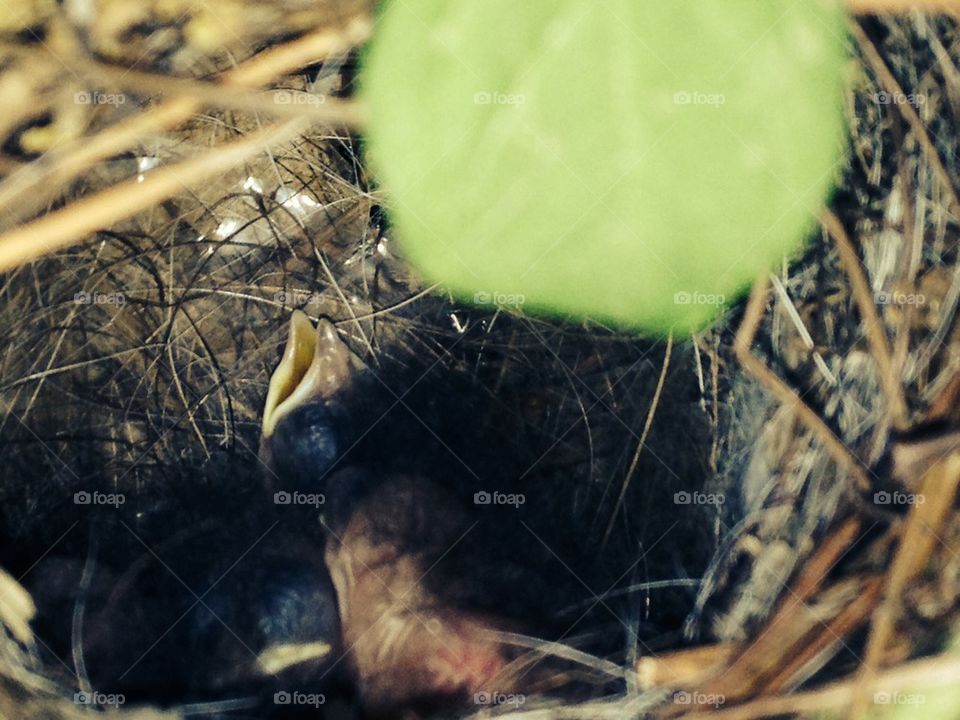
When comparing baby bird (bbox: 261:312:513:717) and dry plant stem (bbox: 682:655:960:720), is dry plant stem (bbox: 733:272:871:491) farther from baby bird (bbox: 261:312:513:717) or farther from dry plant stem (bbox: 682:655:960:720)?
baby bird (bbox: 261:312:513:717)

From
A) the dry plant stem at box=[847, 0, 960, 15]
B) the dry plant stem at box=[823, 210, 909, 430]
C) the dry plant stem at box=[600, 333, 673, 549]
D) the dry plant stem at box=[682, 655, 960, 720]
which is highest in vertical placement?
the dry plant stem at box=[847, 0, 960, 15]

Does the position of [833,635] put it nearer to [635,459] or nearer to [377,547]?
[635,459]

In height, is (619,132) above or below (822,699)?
above

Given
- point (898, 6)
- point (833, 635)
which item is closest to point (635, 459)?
point (833, 635)

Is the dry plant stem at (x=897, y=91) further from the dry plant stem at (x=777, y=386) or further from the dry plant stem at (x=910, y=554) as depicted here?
the dry plant stem at (x=910, y=554)

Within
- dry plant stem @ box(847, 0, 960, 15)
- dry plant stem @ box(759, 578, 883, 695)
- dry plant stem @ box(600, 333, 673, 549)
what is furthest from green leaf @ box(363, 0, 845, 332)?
dry plant stem @ box(759, 578, 883, 695)

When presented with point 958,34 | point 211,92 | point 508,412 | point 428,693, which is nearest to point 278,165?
point 211,92
